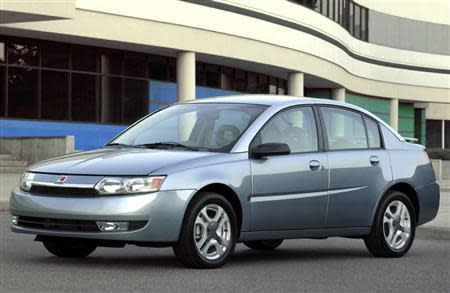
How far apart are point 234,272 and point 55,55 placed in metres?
29.5

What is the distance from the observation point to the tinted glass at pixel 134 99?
40.9m

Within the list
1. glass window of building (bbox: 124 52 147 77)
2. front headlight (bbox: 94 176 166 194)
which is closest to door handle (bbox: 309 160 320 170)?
front headlight (bbox: 94 176 166 194)

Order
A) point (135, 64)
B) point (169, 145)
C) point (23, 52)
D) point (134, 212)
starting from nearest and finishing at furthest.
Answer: point (134, 212)
point (169, 145)
point (23, 52)
point (135, 64)

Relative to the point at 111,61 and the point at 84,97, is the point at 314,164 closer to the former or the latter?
the point at 84,97

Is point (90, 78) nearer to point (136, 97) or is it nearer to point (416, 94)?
point (136, 97)

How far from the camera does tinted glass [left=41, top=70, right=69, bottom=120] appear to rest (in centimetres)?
3750

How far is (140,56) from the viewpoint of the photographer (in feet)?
134

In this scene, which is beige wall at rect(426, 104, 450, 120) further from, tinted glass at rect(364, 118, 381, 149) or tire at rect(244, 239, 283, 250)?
tire at rect(244, 239, 283, 250)

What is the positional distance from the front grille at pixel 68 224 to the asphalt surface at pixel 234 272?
0.37 metres

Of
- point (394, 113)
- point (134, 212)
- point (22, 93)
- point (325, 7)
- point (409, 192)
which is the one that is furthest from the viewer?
point (394, 113)

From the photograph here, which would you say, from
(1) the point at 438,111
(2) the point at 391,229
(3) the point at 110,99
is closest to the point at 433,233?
(2) the point at 391,229

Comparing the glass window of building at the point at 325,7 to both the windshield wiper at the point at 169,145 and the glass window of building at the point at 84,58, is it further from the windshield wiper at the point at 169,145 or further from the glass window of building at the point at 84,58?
the windshield wiper at the point at 169,145

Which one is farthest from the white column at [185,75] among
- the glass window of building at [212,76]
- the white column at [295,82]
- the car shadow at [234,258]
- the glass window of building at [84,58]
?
the car shadow at [234,258]

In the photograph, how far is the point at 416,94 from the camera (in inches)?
2645
